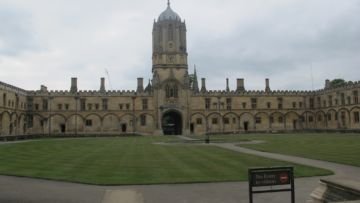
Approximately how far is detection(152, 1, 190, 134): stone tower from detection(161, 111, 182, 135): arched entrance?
0.58ft

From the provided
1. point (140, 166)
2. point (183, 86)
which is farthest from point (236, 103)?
point (140, 166)

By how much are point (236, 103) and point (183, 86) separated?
34.2 feet

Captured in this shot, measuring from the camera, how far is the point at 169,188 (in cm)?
1246

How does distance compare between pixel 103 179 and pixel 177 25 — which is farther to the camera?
pixel 177 25

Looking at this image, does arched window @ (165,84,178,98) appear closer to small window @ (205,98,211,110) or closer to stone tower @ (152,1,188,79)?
stone tower @ (152,1,188,79)

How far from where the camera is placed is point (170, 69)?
70438 mm

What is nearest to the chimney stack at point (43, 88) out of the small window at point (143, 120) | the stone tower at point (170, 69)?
the small window at point (143, 120)

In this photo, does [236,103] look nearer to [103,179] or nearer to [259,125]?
[259,125]

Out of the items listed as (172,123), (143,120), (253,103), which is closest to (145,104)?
(143,120)

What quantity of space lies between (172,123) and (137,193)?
6407 centimetres

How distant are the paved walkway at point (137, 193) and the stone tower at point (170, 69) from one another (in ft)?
183

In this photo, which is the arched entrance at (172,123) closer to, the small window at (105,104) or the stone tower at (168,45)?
the stone tower at (168,45)

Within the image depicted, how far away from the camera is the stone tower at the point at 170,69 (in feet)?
228

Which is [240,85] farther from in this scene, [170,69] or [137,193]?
[137,193]
